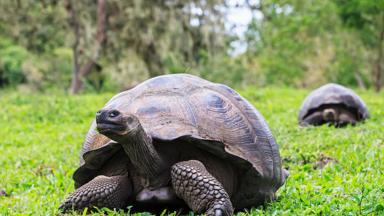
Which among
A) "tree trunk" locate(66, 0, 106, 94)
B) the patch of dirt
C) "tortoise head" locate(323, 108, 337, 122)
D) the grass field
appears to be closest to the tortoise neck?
the grass field

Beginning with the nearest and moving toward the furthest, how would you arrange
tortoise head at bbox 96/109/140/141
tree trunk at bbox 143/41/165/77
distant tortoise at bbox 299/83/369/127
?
tortoise head at bbox 96/109/140/141 → distant tortoise at bbox 299/83/369/127 → tree trunk at bbox 143/41/165/77

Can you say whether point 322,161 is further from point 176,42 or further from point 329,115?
point 176,42

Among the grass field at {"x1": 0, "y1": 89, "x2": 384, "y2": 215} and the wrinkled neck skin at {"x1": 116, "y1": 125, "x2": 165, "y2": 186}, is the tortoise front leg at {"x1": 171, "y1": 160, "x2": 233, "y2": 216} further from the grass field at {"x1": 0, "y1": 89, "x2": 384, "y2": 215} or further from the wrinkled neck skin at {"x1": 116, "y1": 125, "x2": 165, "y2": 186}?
the grass field at {"x1": 0, "y1": 89, "x2": 384, "y2": 215}

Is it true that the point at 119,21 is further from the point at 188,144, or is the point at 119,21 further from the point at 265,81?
the point at 188,144

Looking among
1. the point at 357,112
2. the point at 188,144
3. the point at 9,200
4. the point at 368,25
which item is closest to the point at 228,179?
the point at 188,144

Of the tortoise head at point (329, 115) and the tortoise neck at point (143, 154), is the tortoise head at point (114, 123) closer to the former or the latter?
the tortoise neck at point (143, 154)

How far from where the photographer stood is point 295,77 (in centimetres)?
2389

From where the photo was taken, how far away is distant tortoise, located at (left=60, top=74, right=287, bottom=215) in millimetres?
2875

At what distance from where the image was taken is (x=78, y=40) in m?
15.2

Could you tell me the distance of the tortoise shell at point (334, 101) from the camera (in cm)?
770

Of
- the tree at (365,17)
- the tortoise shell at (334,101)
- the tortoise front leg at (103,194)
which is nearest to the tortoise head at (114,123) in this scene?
the tortoise front leg at (103,194)

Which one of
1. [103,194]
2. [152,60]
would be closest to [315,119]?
[103,194]

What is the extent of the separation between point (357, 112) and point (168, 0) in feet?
29.0

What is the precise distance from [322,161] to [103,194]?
8.62ft
